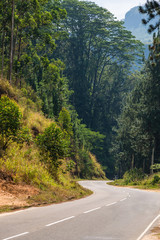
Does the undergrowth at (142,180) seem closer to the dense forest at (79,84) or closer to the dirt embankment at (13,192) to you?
the dense forest at (79,84)

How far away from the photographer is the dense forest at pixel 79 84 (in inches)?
1122

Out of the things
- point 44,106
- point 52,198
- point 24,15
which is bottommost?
point 52,198

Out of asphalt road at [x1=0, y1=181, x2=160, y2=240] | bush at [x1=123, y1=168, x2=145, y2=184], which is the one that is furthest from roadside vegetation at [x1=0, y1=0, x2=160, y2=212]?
asphalt road at [x1=0, y1=181, x2=160, y2=240]

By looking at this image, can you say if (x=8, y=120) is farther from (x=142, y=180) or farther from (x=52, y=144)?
(x=142, y=180)

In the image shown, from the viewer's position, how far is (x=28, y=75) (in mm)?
42375

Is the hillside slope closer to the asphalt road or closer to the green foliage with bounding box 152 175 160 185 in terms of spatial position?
the asphalt road

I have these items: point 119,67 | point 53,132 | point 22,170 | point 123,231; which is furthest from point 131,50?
point 123,231

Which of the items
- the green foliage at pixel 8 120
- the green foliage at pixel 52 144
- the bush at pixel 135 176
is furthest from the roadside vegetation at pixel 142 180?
the green foliage at pixel 8 120

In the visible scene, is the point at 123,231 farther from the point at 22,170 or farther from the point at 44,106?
the point at 44,106

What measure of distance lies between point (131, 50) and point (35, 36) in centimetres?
4210

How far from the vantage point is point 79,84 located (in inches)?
3228

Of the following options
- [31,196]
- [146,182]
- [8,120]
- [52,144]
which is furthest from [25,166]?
[146,182]

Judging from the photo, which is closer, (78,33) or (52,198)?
(52,198)

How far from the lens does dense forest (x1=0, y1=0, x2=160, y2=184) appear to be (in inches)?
1122
